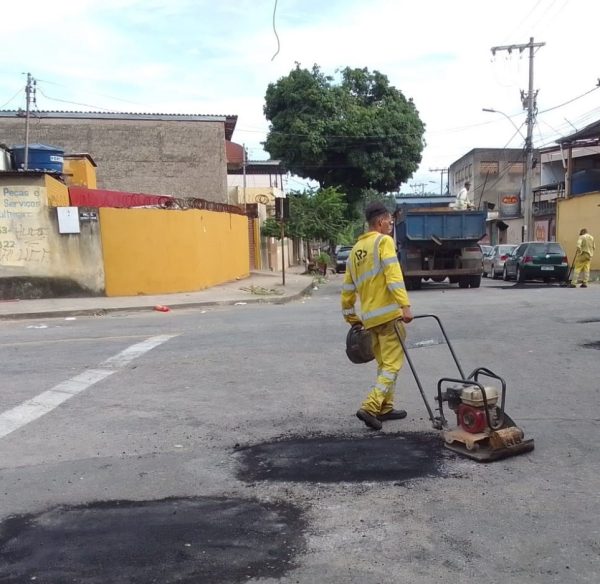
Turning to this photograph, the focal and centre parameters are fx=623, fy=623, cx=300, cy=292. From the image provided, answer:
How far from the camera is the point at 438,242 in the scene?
17.8 m

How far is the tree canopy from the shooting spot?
119 ft

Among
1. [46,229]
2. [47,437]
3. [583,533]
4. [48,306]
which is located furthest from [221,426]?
[46,229]

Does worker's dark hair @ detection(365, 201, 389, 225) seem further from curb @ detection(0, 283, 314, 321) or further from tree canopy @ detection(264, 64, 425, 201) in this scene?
tree canopy @ detection(264, 64, 425, 201)

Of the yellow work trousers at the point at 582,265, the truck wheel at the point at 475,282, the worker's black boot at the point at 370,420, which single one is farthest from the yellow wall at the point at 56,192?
the yellow work trousers at the point at 582,265

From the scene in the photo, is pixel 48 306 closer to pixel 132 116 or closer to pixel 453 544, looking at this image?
pixel 453 544

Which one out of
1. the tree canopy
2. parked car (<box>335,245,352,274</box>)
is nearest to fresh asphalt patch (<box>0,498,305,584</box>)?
parked car (<box>335,245,352,274</box>)

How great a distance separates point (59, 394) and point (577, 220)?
24.1 meters

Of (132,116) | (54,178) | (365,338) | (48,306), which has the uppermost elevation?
(132,116)

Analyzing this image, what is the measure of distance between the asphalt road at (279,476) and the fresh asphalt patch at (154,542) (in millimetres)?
11

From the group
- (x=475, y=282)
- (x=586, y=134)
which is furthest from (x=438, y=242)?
(x=586, y=134)

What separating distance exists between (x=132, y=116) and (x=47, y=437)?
82.3 ft

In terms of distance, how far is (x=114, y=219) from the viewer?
16109mm

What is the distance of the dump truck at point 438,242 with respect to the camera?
695 inches

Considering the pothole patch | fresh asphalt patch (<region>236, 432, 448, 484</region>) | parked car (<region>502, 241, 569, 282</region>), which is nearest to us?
fresh asphalt patch (<region>236, 432, 448, 484</region>)
